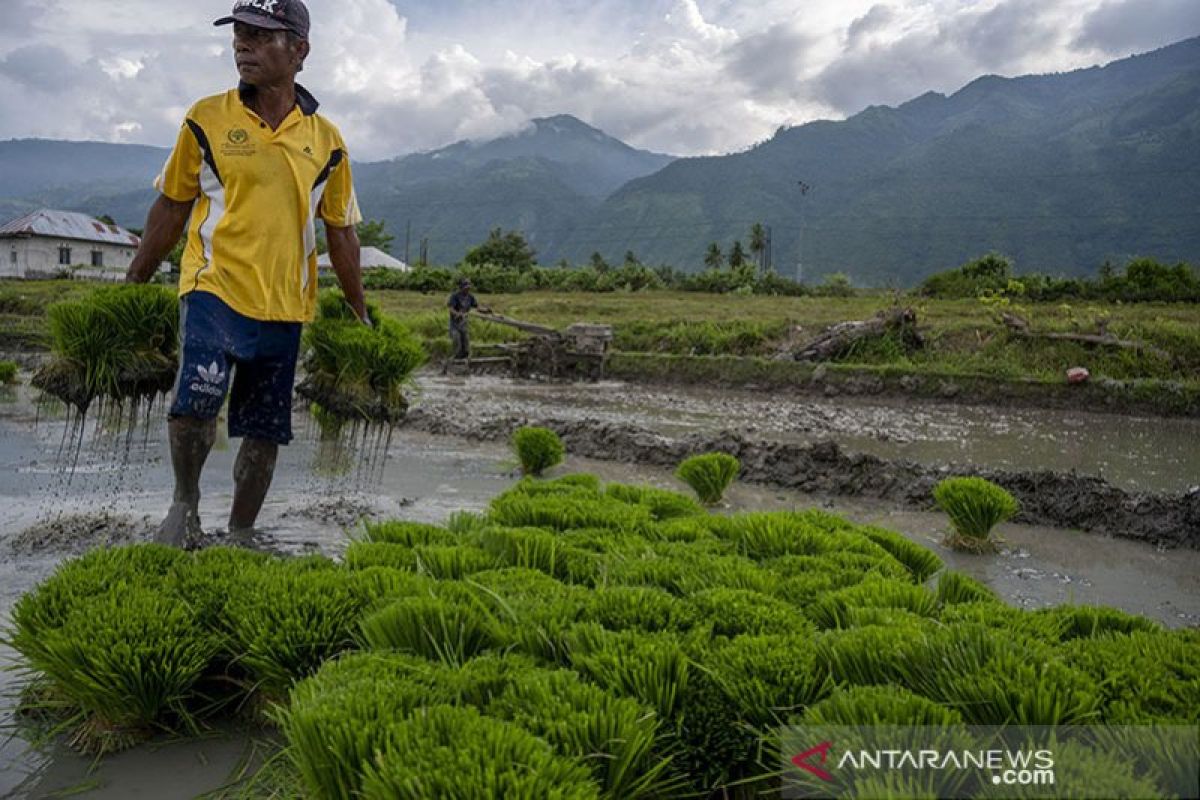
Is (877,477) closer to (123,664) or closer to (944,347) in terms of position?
(123,664)

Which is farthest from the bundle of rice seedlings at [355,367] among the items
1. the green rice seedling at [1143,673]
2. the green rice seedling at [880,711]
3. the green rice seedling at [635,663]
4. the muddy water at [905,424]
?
the muddy water at [905,424]

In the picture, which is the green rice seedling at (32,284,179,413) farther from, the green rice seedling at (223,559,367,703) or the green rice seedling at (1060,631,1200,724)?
the green rice seedling at (1060,631,1200,724)

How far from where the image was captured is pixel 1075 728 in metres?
1.71

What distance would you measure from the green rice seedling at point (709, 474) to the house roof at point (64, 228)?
194 ft

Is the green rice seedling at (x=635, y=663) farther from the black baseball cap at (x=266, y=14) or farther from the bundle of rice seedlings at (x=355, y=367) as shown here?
the black baseball cap at (x=266, y=14)

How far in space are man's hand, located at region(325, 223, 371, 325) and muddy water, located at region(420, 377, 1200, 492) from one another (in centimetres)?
639

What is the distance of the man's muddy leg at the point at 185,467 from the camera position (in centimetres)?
340

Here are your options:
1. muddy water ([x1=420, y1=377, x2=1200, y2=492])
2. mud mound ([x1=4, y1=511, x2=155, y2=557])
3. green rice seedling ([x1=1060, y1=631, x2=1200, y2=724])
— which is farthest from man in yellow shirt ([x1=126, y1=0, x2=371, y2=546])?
muddy water ([x1=420, y1=377, x2=1200, y2=492])

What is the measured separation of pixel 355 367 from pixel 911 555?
2.97m

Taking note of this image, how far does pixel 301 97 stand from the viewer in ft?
12.1

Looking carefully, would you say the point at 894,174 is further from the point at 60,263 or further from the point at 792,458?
the point at 792,458

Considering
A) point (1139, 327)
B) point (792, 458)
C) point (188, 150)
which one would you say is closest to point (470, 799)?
point (188, 150)

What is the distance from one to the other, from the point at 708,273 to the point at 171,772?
144 ft

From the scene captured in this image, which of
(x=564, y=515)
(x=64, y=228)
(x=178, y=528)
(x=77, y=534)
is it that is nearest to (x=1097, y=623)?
(x=564, y=515)
